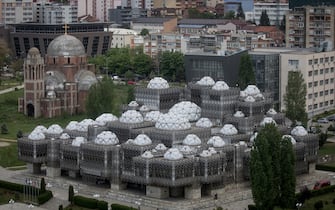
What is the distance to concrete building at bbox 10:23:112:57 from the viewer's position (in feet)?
272

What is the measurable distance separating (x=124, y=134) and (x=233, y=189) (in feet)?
18.4

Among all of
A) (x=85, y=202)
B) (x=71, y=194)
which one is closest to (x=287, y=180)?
(x=85, y=202)

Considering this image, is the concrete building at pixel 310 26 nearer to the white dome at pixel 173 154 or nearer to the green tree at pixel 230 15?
the white dome at pixel 173 154

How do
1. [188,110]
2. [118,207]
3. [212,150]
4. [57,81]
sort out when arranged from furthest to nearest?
[57,81]
[188,110]
[212,150]
[118,207]

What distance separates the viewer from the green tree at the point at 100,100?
51.0 metres

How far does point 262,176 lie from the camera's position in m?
33.8

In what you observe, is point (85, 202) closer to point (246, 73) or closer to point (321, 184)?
point (321, 184)

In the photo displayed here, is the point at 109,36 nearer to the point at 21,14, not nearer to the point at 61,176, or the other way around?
the point at 21,14

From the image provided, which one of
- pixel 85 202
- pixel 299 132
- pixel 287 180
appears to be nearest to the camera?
pixel 287 180

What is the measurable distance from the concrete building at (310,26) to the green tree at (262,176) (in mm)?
30295

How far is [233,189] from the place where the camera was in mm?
39031

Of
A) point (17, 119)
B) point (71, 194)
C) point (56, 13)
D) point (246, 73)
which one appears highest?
point (56, 13)

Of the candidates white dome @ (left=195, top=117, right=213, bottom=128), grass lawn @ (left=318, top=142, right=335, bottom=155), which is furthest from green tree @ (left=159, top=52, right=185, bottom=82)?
white dome @ (left=195, top=117, right=213, bottom=128)

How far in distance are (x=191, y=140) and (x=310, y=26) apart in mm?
30233
